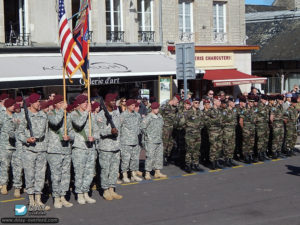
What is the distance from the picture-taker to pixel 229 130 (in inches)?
546

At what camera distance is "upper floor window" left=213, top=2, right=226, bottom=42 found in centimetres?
2606

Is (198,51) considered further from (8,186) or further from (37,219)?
(37,219)

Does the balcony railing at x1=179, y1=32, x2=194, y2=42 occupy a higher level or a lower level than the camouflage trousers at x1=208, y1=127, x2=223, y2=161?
higher

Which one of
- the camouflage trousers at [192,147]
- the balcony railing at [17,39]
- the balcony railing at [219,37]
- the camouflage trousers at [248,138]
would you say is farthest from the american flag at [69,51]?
the balcony railing at [219,37]

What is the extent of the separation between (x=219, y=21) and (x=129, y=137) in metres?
15.5

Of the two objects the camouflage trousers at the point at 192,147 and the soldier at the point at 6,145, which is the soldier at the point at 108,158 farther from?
A: the camouflage trousers at the point at 192,147

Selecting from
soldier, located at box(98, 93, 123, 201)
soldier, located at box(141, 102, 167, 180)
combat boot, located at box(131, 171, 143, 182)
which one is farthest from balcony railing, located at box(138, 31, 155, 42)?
soldier, located at box(98, 93, 123, 201)

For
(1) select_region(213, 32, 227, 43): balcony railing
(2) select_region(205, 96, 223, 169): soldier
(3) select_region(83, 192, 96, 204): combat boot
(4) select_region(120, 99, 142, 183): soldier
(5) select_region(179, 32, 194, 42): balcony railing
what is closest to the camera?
(3) select_region(83, 192, 96, 204): combat boot

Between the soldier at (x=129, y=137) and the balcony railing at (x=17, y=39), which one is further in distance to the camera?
the balcony railing at (x=17, y=39)

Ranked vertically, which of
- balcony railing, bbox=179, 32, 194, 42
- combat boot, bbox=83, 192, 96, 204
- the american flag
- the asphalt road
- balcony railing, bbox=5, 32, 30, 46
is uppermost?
balcony railing, bbox=179, 32, 194, 42

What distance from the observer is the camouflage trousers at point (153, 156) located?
12508mm

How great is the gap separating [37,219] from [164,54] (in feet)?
51.5

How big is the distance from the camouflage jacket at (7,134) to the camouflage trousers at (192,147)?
4.15 metres

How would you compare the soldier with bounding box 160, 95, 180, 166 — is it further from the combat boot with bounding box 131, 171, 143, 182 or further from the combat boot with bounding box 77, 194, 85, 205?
the combat boot with bounding box 77, 194, 85, 205
